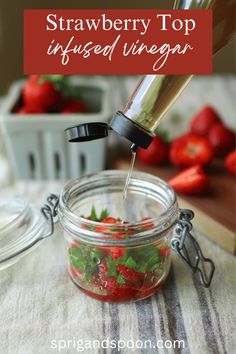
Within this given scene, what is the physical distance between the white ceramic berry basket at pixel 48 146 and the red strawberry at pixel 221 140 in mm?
196

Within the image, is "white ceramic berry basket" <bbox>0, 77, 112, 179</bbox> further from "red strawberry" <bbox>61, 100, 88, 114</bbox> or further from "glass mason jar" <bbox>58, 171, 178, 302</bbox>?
"glass mason jar" <bbox>58, 171, 178, 302</bbox>

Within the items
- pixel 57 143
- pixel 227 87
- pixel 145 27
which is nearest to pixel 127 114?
pixel 145 27

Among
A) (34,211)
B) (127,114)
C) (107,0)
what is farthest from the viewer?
(107,0)

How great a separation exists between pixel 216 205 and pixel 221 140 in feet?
0.61

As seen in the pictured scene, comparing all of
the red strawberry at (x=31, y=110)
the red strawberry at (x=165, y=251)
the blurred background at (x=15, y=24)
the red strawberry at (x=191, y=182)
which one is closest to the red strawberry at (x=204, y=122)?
Result: the red strawberry at (x=191, y=182)

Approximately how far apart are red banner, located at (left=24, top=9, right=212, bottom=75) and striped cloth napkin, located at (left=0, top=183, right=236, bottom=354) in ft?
0.82

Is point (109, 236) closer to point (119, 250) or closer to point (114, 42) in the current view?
point (119, 250)

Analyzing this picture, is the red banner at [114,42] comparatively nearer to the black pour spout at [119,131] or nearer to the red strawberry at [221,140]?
the black pour spout at [119,131]

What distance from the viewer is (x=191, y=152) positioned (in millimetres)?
820

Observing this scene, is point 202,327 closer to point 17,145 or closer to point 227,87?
point 17,145

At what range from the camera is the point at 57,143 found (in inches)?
32.5

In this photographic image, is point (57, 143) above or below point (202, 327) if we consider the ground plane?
above

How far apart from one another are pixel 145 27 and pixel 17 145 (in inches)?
13.8

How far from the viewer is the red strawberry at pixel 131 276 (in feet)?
1.74
